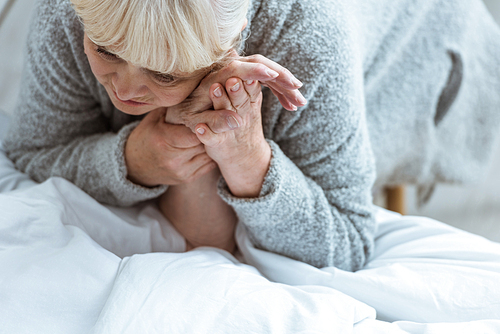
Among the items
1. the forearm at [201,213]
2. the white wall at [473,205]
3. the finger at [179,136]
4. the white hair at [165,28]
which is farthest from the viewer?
the white wall at [473,205]

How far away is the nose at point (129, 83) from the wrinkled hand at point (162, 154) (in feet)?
0.36

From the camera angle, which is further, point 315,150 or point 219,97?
point 315,150

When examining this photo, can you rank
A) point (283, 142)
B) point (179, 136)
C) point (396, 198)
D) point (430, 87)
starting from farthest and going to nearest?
1. point (396, 198)
2. point (430, 87)
3. point (283, 142)
4. point (179, 136)

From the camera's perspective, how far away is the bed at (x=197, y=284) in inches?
21.4

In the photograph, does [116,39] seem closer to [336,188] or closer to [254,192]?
[254,192]

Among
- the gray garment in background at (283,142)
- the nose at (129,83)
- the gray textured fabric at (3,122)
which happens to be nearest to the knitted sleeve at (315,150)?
the gray garment in background at (283,142)

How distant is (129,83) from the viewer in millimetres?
551

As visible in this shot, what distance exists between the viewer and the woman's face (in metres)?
0.54

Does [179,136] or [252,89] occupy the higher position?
[252,89]

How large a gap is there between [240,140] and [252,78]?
0.11 meters

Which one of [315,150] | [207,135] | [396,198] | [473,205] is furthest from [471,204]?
[207,135]

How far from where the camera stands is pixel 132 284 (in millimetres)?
579

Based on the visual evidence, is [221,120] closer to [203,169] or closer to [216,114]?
[216,114]

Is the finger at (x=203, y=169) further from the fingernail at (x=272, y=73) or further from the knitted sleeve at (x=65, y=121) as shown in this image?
the fingernail at (x=272, y=73)
